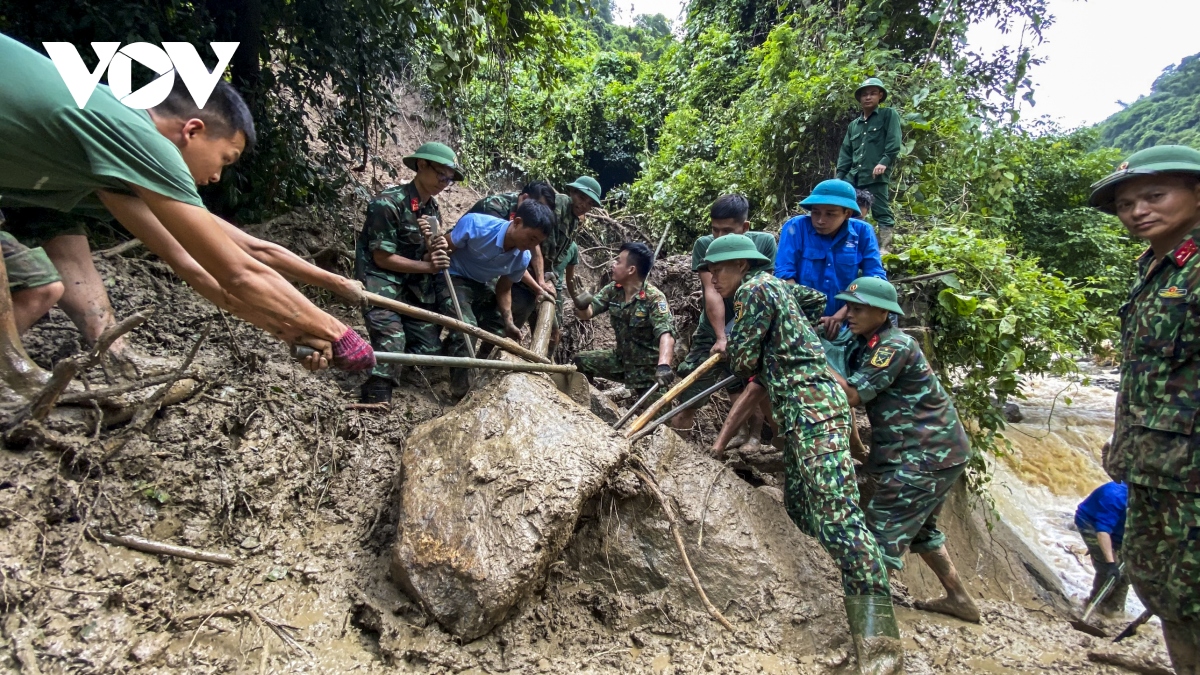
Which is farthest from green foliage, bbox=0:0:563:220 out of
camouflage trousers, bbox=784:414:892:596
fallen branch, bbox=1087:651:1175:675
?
fallen branch, bbox=1087:651:1175:675

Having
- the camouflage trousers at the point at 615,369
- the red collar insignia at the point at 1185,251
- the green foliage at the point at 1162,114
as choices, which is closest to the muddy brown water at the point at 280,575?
the camouflage trousers at the point at 615,369

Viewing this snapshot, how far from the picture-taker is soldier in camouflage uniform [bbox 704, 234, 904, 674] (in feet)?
10.1

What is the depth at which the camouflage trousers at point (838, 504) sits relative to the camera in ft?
10.2

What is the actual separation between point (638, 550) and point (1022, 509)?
274 inches

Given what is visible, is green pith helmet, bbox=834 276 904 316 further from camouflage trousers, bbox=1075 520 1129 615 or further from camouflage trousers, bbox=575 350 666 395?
camouflage trousers, bbox=1075 520 1129 615

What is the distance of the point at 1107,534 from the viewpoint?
480 centimetres

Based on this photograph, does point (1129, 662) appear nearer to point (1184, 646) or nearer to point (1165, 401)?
point (1184, 646)

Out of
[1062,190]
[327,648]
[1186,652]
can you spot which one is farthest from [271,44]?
[1062,190]

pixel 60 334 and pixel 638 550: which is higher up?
pixel 60 334

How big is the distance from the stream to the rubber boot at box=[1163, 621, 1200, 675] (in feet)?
12.2

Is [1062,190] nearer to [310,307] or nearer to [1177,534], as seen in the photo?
[1177,534]

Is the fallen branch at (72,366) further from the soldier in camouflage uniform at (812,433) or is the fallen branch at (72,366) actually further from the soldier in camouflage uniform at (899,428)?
the soldier in camouflage uniform at (899,428)

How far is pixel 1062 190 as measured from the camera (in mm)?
12484

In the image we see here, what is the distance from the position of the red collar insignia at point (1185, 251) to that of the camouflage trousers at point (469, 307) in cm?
370
